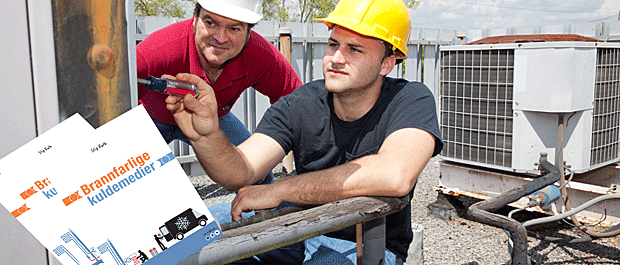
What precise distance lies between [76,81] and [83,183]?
0.50 ft

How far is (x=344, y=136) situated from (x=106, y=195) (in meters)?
1.34

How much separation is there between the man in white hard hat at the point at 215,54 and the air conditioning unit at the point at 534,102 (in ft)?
5.63

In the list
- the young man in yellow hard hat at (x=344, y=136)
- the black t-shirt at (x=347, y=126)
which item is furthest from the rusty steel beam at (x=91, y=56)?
the black t-shirt at (x=347, y=126)

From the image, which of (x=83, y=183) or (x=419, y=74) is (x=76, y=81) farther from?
(x=419, y=74)

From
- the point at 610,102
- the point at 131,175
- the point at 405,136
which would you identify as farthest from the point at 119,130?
the point at 610,102

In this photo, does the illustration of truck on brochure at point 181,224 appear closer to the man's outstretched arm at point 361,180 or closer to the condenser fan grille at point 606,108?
the man's outstretched arm at point 361,180

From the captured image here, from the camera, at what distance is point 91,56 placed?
2.25 feet

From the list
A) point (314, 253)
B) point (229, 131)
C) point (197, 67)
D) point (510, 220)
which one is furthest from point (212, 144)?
point (510, 220)

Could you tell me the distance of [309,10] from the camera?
24.5m

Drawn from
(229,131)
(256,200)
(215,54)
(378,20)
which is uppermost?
(378,20)

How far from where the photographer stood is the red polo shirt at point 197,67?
231 centimetres

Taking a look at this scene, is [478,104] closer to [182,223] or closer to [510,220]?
[510,220]

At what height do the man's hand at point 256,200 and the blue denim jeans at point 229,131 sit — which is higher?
the blue denim jeans at point 229,131

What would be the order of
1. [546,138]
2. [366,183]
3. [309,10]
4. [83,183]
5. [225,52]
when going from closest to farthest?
[83,183] → [366,183] → [225,52] → [546,138] → [309,10]
